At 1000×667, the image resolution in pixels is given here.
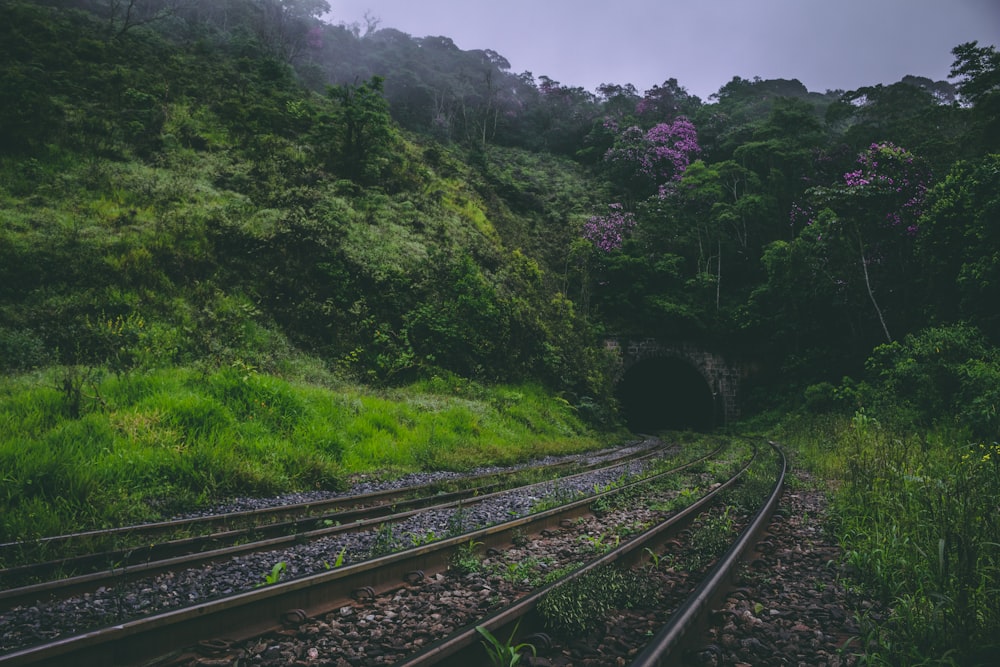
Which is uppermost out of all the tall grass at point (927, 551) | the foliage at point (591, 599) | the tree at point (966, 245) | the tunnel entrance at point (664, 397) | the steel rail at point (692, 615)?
the tree at point (966, 245)

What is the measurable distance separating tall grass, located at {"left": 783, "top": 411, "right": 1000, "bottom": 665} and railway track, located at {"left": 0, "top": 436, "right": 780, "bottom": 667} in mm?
1086

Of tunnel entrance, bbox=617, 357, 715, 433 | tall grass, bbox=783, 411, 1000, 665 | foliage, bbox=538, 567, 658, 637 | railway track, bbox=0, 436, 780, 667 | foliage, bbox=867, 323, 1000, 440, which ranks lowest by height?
tunnel entrance, bbox=617, 357, 715, 433

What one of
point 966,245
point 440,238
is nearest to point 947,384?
point 966,245

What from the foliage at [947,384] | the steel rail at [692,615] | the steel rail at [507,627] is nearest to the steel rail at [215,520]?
the steel rail at [507,627]

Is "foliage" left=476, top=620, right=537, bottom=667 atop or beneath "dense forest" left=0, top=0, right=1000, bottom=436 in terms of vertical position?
beneath

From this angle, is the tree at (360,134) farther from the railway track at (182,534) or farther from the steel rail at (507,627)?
the steel rail at (507,627)

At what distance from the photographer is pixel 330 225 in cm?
1700

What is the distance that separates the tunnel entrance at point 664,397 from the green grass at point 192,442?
60.8ft

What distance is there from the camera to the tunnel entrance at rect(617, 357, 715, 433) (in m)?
28.3

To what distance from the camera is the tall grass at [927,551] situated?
2678mm

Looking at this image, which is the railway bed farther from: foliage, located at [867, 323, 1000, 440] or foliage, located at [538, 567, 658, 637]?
foliage, located at [867, 323, 1000, 440]

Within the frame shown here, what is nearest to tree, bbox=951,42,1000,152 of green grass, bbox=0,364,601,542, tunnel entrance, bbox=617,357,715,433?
tunnel entrance, bbox=617,357,715,433

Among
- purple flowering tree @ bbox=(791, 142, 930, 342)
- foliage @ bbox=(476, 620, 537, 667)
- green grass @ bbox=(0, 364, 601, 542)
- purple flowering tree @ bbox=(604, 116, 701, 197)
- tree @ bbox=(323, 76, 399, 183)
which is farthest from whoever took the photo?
purple flowering tree @ bbox=(604, 116, 701, 197)

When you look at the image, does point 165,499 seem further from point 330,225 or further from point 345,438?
point 330,225
